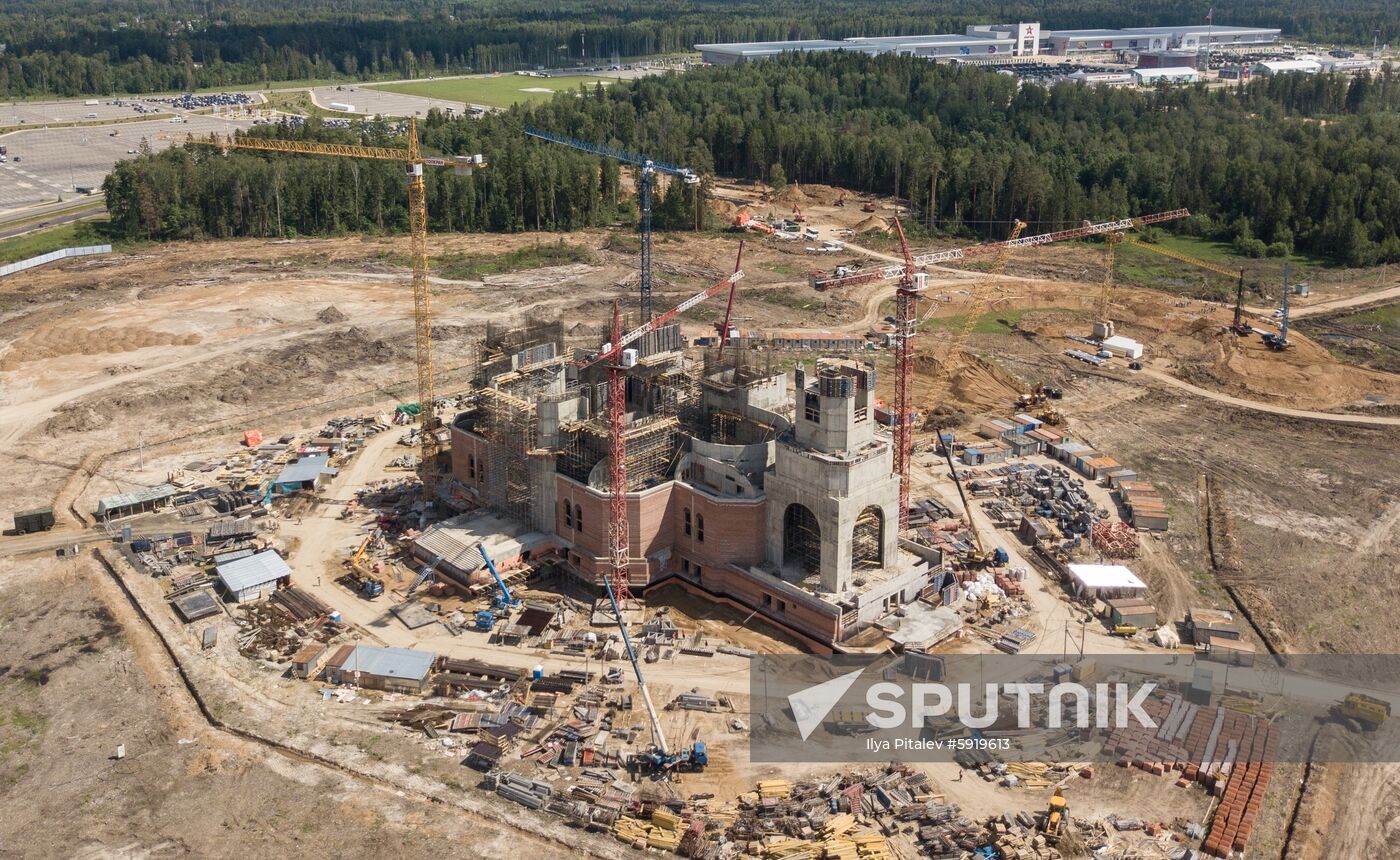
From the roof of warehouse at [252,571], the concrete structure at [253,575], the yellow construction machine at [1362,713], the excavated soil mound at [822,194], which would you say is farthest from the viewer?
the excavated soil mound at [822,194]

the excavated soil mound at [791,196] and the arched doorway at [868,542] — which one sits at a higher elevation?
the excavated soil mound at [791,196]

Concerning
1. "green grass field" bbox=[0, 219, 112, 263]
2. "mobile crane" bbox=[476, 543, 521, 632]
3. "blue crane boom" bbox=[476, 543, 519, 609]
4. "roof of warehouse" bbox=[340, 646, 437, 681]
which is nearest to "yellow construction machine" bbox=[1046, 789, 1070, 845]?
"roof of warehouse" bbox=[340, 646, 437, 681]

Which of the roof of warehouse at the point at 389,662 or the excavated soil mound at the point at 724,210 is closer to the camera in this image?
the roof of warehouse at the point at 389,662

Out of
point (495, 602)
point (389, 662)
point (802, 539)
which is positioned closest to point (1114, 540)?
point (802, 539)

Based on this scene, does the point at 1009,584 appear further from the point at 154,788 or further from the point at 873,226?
the point at 873,226

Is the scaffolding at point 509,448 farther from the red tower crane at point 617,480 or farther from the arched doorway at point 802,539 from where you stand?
the arched doorway at point 802,539

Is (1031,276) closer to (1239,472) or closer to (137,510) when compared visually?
(1239,472)

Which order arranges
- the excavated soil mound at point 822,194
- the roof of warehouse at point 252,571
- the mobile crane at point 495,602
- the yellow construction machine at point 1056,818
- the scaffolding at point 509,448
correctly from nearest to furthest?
1. the yellow construction machine at point 1056,818
2. the mobile crane at point 495,602
3. the roof of warehouse at point 252,571
4. the scaffolding at point 509,448
5. the excavated soil mound at point 822,194

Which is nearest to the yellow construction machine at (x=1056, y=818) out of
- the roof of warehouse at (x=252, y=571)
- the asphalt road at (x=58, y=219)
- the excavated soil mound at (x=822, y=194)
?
the roof of warehouse at (x=252, y=571)
